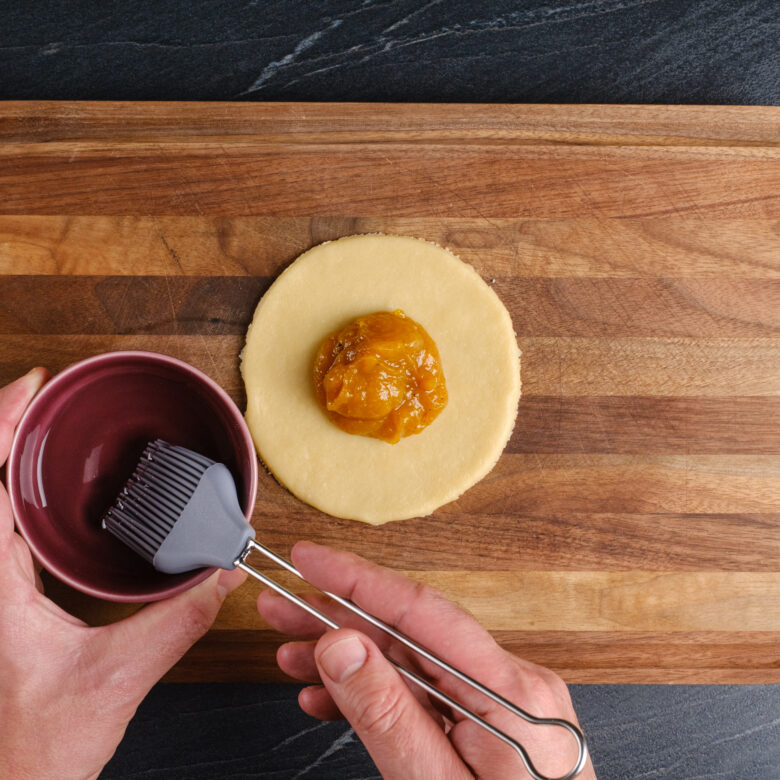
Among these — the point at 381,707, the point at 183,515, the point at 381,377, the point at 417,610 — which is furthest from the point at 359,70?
the point at 381,707

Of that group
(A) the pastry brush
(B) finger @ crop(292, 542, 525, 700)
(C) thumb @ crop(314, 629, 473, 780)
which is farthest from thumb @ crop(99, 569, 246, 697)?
(C) thumb @ crop(314, 629, 473, 780)

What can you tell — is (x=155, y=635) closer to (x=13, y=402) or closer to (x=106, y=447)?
(x=106, y=447)

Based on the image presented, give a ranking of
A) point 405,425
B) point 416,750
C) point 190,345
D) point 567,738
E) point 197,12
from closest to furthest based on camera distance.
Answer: point 416,750
point 567,738
point 405,425
point 190,345
point 197,12

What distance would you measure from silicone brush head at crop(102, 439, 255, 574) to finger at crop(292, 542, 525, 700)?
0.16m

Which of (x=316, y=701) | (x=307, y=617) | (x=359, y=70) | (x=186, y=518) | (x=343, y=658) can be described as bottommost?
(x=316, y=701)

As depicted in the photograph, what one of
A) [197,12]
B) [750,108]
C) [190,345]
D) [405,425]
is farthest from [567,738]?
[197,12]

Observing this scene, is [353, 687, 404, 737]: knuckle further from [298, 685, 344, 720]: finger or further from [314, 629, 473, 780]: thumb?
[298, 685, 344, 720]: finger

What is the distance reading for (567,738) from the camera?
4.21 feet

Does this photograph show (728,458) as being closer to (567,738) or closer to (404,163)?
(567,738)

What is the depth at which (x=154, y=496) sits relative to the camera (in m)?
1.33

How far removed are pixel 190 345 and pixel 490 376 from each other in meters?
0.69

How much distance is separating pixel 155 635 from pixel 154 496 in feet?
0.91

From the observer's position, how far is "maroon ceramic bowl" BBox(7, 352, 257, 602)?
1345 mm

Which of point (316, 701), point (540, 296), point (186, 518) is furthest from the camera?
point (540, 296)
